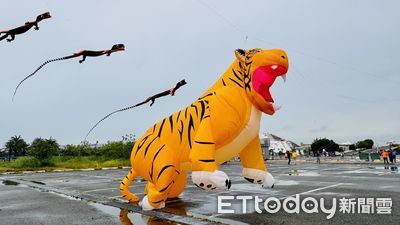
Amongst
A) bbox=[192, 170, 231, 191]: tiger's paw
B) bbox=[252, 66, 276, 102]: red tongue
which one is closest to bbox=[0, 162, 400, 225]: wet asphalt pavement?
bbox=[192, 170, 231, 191]: tiger's paw

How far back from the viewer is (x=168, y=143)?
7.68m

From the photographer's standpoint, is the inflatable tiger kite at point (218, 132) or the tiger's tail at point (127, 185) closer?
the inflatable tiger kite at point (218, 132)

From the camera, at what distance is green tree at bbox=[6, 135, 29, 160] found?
251 ft

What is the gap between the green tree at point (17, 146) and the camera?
76375mm

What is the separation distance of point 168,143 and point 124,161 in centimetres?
3352

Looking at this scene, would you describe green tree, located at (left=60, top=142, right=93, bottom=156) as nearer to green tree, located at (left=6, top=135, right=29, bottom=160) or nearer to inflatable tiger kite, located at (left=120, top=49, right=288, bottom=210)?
green tree, located at (left=6, top=135, right=29, bottom=160)

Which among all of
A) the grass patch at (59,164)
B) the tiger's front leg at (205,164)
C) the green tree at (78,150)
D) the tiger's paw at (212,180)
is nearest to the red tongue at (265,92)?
the tiger's front leg at (205,164)

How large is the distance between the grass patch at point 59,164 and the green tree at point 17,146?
3801 centimetres

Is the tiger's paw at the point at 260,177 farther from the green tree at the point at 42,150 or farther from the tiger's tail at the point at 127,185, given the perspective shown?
the green tree at the point at 42,150

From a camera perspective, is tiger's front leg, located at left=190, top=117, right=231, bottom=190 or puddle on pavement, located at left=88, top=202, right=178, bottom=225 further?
puddle on pavement, located at left=88, top=202, right=178, bottom=225

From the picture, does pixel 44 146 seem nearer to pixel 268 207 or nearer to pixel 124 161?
pixel 124 161

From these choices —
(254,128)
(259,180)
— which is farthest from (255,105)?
(259,180)

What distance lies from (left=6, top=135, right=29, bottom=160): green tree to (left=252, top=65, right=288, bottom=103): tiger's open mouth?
260ft

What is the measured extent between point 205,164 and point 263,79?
1952mm
